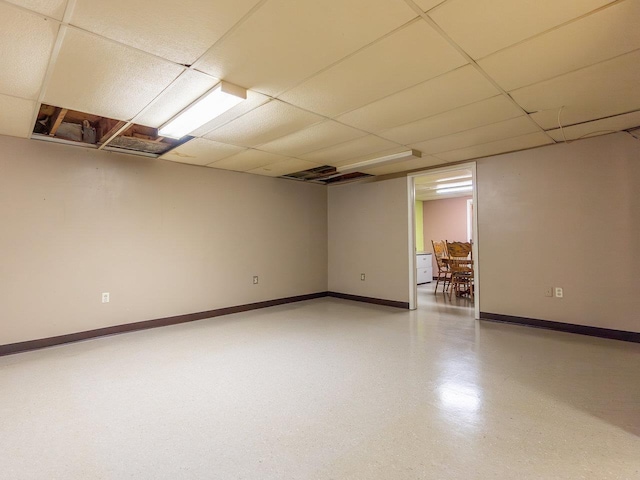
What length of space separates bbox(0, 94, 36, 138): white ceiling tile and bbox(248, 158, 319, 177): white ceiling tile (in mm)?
2654

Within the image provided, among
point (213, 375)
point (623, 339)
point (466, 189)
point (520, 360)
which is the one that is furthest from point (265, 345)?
point (466, 189)

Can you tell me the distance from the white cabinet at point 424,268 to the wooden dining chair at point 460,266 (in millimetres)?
1455

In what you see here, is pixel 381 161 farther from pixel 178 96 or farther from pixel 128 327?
pixel 128 327

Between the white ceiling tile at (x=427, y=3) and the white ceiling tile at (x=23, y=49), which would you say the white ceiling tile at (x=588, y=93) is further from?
the white ceiling tile at (x=23, y=49)

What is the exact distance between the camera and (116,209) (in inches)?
154

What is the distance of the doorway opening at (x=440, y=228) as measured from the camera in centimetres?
518

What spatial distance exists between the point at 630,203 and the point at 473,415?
3.14 metres

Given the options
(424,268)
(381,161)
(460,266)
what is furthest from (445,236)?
(381,161)

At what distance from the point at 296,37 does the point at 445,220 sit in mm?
8133

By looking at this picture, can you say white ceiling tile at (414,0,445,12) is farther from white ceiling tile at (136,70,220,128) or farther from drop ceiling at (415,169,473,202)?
drop ceiling at (415,169,473,202)

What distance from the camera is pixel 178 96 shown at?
2492 millimetres

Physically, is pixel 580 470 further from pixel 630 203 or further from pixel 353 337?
pixel 630 203

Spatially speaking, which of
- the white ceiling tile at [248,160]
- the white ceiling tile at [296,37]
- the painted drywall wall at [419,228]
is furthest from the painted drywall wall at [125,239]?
the painted drywall wall at [419,228]

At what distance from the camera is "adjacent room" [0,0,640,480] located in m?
1.65
